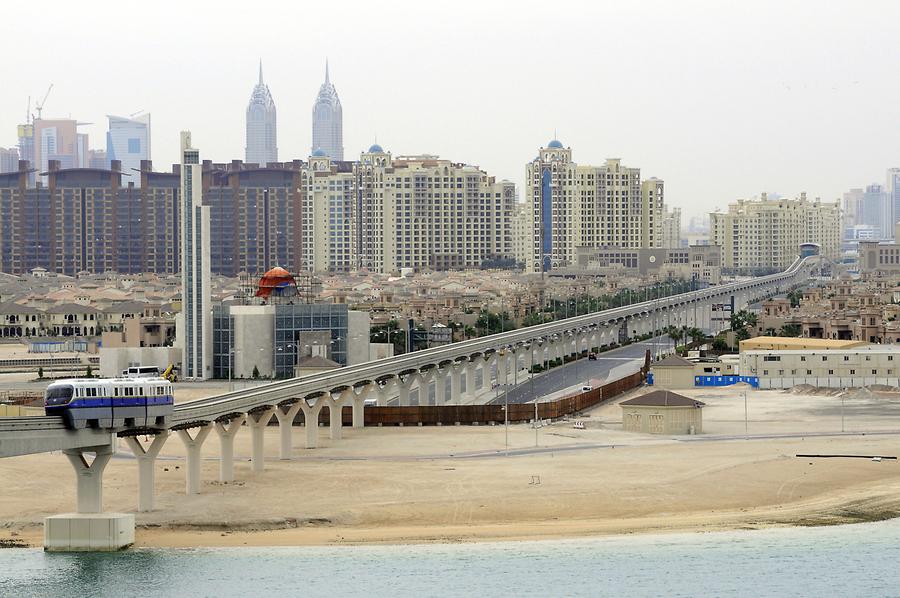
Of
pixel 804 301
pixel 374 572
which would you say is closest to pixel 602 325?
pixel 804 301

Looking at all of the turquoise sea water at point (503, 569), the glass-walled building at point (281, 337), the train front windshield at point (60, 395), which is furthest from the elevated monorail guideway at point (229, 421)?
the glass-walled building at point (281, 337)

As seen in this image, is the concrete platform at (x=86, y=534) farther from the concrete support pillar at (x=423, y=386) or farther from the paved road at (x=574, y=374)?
the paved road at (x=574, y=374)

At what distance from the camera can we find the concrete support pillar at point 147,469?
5719 centimetres

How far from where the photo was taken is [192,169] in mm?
112188

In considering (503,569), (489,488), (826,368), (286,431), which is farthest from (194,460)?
(826,368)

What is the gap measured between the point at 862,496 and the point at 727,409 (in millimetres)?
28375

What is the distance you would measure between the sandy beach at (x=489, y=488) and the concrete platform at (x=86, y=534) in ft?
4.05

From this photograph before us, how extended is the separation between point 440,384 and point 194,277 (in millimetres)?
19917

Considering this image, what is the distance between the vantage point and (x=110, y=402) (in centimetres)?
5316

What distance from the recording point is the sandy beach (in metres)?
57.0

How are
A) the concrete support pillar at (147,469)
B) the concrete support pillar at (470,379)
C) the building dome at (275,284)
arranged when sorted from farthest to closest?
the building dome at (275,284) → the concrete support pillar at (470,379) → the concrete support pillar at (147,469)

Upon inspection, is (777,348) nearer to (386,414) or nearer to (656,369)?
(656,369)

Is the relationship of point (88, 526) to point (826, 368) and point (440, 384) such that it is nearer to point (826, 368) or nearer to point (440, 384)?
point (440, 384)

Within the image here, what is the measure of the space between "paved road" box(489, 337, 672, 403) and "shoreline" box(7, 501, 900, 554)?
40178 millimetres
